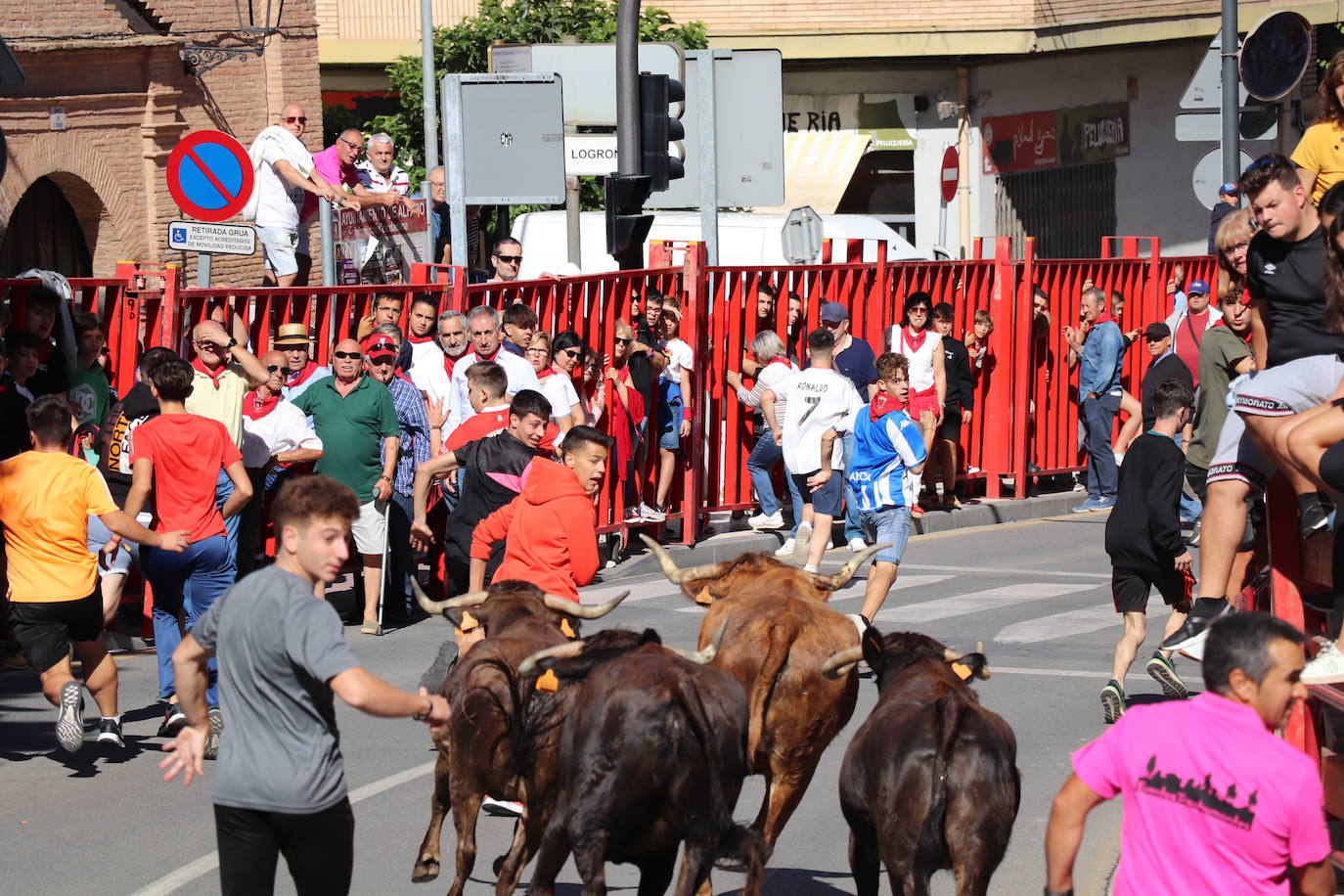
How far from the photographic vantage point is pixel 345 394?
12.8m

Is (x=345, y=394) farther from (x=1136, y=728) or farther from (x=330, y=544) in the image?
(x=1136, y=728)

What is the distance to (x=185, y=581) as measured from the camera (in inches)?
400

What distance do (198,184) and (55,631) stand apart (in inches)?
215

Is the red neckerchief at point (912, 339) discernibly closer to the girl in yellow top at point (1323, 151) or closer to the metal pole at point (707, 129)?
the metal pole at point (707, 129)

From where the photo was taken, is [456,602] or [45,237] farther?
[45,237]

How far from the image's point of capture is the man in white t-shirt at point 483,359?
44.2 feet

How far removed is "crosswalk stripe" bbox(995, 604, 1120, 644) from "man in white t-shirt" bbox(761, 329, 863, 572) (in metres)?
2.05

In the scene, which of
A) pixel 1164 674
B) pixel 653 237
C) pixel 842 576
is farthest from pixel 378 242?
pixel 842 576

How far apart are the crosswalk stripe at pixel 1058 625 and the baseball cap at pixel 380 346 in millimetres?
4854

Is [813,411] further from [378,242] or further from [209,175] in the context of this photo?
[378,242]

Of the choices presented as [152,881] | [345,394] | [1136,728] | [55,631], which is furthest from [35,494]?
[1136,728]

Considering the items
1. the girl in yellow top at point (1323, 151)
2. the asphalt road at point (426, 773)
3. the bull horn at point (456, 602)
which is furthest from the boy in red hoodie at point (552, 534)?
the girl in yellow top at point (1323, 151)

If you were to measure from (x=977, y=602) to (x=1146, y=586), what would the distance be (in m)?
3.65

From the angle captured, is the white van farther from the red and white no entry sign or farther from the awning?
the red and white no entry sign
